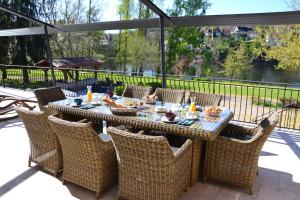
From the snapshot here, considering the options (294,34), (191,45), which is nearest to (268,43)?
(294,34)

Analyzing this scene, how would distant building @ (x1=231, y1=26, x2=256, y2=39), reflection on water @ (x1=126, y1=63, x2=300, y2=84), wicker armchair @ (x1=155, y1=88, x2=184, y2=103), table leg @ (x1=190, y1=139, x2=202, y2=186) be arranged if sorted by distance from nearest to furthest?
table leg @ (x1=190, y1=139, x2=202, y2=186)
wicker armchair @ (x1=155, y1=88, x2=184, y2=103)
reflection on water @ (x1=126, y1=63, x2=300, y2=84)
distant building @ (x1=231, y1=26, x2=256, y2=39)

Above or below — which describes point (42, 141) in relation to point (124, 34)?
below

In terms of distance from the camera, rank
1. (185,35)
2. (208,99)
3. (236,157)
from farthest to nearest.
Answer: (185,35) → (208,99) → (236,157)

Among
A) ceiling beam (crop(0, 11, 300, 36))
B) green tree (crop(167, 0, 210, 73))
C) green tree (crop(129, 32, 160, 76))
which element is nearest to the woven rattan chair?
ceiling beam (crop(0, 11, 300, 36))

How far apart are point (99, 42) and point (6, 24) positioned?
245 inches

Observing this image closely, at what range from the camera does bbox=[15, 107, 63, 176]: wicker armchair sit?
8.88 feet

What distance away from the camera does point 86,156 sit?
95.7 inches

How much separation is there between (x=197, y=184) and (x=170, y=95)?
1762 mm

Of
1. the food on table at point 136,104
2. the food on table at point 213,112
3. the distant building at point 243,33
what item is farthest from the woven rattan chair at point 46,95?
the distant building at point 243,33

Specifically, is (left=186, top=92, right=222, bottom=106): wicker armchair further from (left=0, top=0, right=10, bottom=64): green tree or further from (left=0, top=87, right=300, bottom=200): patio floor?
(left=0, top=0, right=10, bottom=64): green tree

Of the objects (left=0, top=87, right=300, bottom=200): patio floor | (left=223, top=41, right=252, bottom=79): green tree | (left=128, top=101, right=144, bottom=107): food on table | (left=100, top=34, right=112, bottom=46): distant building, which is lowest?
(left=0, top=87, right=300, bottom=200): patio floor

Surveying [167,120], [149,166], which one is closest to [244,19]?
[167,120]

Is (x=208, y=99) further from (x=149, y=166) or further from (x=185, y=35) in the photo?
(x=185, y=35)

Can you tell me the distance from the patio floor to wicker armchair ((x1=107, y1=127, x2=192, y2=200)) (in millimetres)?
321
